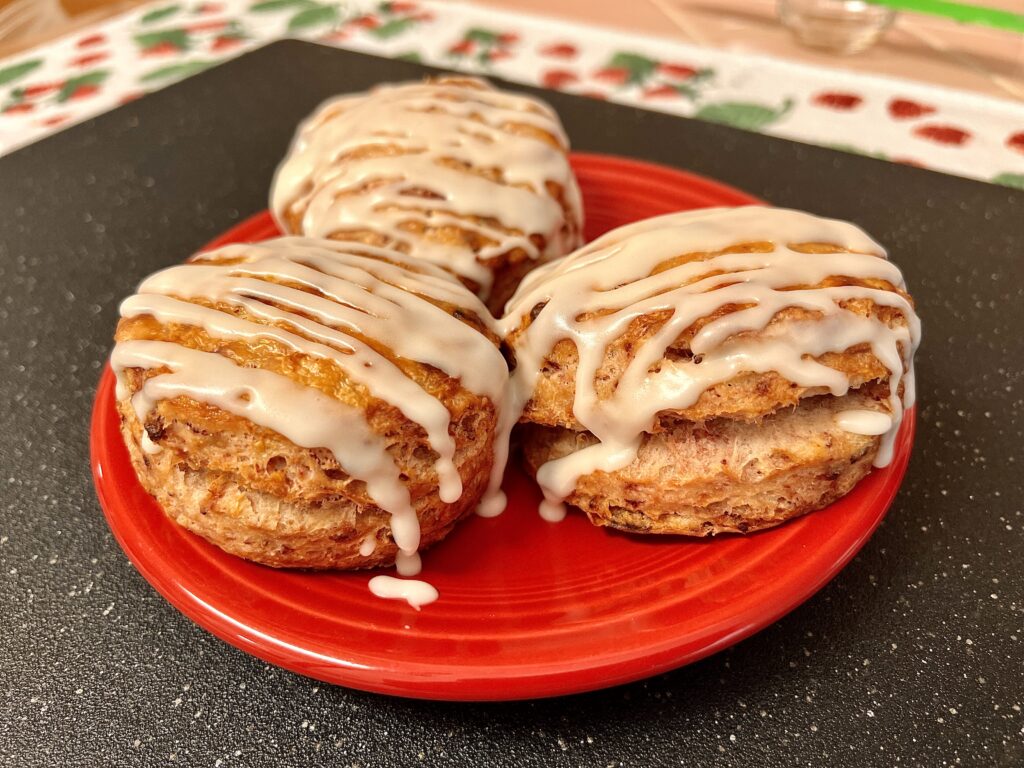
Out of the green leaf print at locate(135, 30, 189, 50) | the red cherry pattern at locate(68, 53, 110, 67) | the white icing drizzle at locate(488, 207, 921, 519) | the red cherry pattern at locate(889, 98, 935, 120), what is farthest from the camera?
the green leaf print at locate(135, 30, 189, 50)

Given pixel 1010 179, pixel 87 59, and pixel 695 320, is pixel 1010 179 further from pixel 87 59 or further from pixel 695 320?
pixel 87 59

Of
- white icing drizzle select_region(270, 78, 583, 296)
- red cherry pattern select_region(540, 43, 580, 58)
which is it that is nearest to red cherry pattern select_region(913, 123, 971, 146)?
red cherry pattern select_region(540, 43, 580, 58)

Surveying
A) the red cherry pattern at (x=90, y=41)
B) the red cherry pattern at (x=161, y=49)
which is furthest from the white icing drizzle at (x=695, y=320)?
the red cherry pattern at (x=90, y=41)

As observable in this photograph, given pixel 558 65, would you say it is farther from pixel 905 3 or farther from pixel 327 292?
pixel 327 292

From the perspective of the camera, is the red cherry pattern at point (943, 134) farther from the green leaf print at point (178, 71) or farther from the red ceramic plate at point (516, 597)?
the green leaf print at point (178, 71)

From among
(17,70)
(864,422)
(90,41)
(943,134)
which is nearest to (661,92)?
(943,134)

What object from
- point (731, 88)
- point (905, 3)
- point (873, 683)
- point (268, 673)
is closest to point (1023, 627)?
point (873, 683)

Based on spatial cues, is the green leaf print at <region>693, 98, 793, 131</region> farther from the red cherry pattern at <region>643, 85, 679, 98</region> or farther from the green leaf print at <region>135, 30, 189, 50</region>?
the green leaf print at <region>135, 30, 189, 50</region>

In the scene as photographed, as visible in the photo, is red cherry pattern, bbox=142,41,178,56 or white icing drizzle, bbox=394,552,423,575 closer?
white icing drizzle, bbox=394,552,423,575
